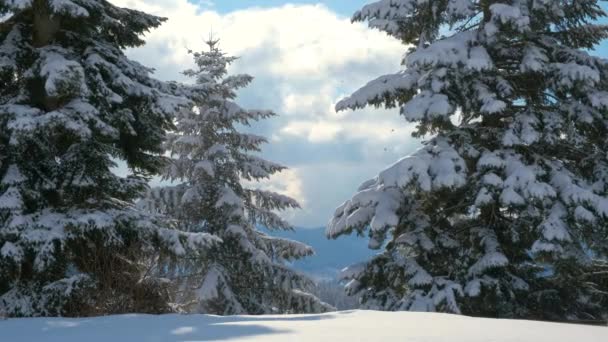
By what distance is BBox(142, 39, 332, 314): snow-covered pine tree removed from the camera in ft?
57.2

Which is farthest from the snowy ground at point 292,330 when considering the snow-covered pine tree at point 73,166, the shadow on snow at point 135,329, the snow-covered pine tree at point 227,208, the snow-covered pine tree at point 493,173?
the snow-covered pine tree at point 227,208

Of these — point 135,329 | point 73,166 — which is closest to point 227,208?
point 73,166

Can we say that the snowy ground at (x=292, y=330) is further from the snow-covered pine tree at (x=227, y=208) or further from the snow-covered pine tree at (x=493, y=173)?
the snow-covered pine tree at (x=227, y=208)

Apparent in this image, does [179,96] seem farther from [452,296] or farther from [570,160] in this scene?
[570,160]

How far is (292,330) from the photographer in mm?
4516

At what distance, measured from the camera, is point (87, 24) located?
9508 millimetres

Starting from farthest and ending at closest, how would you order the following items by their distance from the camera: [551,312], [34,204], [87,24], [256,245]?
[256,245]
[551,312]
[87,24]
[34,204]

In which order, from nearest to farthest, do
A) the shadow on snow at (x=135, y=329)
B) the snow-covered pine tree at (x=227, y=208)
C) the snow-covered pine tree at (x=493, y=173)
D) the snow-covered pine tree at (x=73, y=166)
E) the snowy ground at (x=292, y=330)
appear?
the snowy ground at (x=292, y=330) → the shadow on snow at (x=135, y=329) → the snow-covered pine tree at (x=73, y=166) → the snow-covered pine tree at (x=493, y=173) → the snow-covered pine tree at (x=227, y=208)

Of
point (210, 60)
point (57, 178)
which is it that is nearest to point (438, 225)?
point (57, 178)

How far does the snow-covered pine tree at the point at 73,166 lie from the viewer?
7648 millimetres

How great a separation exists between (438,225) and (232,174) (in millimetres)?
9208

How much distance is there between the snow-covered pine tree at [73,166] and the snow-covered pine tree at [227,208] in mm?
8105

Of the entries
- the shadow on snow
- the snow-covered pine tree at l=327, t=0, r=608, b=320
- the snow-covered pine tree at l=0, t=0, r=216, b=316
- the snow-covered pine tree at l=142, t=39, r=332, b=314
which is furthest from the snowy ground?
the snow-covered pine tree at l=142, t=39, r=332, b=314

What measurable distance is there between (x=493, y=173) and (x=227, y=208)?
31.3ft
